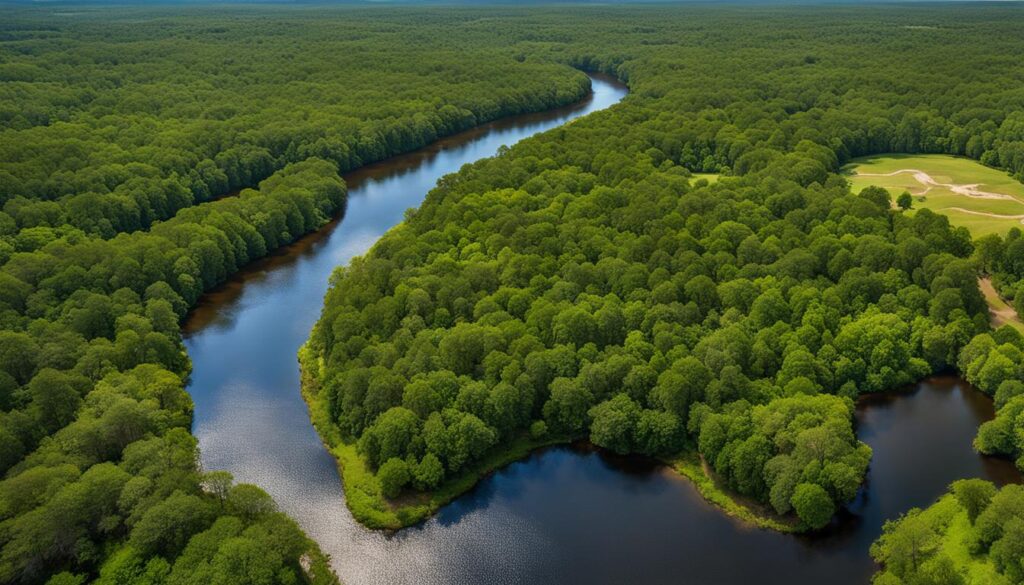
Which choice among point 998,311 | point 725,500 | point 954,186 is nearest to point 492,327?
point 725,500

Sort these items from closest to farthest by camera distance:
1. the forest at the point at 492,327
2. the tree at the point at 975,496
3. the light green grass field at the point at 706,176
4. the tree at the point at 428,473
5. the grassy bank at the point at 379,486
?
1. the tree at the point at 975,496
2. the forest at the point at 492,327
3. the grassy bank at the point at 379,486
4. the tree at the point at 428,473
5. the light green grass field at the point at 706,176

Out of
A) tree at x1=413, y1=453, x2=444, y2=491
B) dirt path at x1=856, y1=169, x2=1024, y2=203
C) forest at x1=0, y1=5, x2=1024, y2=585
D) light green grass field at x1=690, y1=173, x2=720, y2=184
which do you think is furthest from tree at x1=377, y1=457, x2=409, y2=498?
dirt path at x1=856, y1=169, x2=1024, y2=203

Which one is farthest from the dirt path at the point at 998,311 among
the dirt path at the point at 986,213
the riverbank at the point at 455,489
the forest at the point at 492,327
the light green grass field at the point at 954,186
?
the riverbank at the point at 455,489

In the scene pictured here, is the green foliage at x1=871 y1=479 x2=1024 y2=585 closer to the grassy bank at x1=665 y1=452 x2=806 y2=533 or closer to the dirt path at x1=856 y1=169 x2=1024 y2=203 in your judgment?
the grassy bank at x1=665 y1=452 x2=806 y2=533

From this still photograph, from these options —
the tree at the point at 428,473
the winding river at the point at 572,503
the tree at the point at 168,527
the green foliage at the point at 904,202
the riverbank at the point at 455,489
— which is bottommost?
the winding river at the point at 572,503

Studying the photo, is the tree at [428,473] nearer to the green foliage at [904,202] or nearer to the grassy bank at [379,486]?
the grassy bank at [379,486]

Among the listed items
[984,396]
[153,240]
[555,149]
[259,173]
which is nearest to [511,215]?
[555,149]
